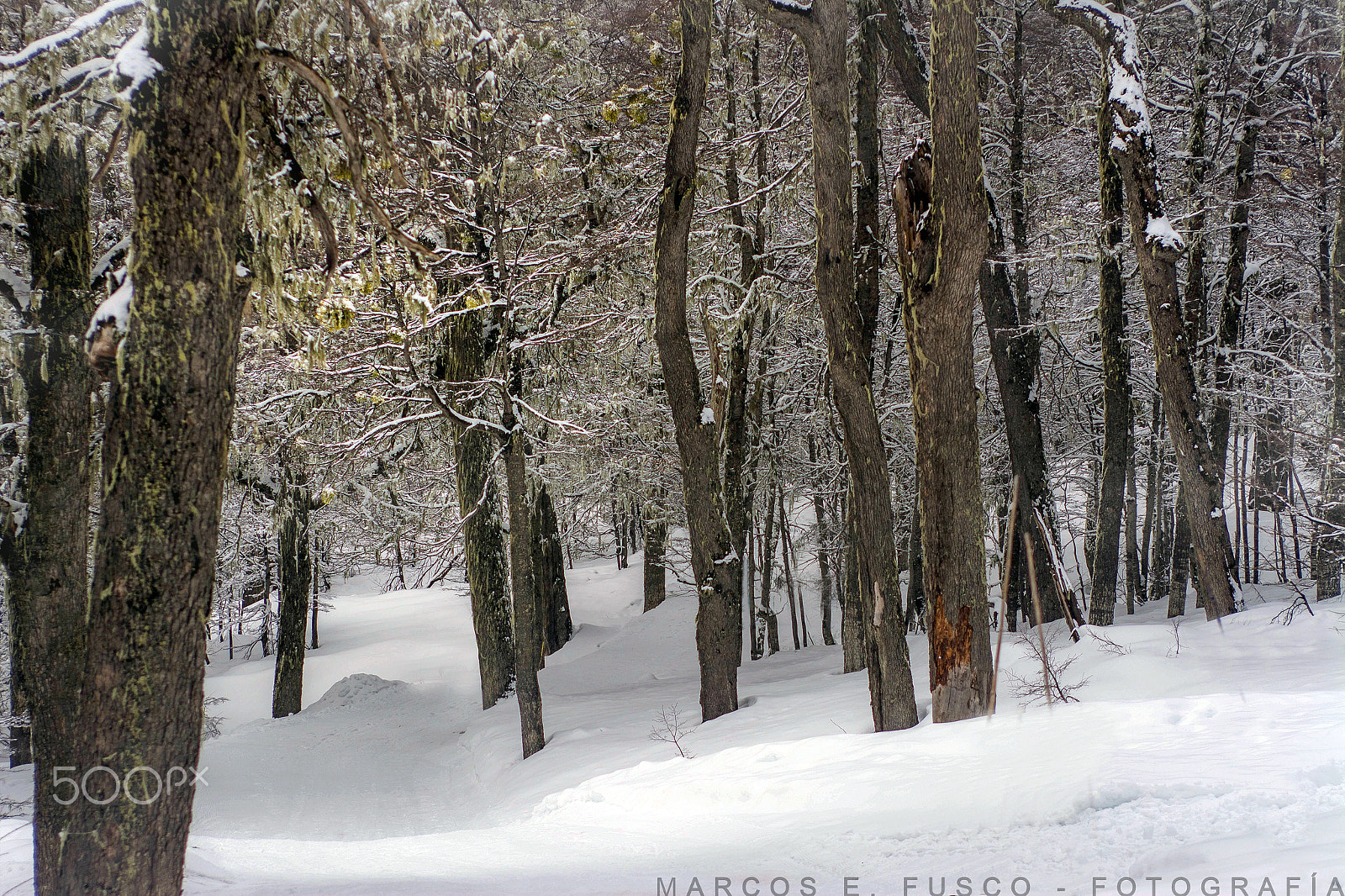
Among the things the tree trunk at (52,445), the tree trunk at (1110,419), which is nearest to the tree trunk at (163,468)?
the tree trunk at (52,445)

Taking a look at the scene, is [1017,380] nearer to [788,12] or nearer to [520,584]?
[788,12]

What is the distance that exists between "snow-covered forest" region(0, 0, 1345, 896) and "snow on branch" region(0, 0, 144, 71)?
4 cm

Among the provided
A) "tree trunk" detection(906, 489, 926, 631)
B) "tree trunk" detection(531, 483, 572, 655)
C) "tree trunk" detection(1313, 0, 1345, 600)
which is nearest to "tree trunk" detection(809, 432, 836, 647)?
"tree trunk" detection(906, 489, 926, 631)

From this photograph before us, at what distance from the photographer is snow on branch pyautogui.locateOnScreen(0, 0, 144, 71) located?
3922 millimetres

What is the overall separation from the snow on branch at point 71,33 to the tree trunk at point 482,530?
6.68 meters

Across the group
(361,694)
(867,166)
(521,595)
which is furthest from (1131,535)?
(361,694)

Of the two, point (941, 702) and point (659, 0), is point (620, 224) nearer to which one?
point (659, 0)

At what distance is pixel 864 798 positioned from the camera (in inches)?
165

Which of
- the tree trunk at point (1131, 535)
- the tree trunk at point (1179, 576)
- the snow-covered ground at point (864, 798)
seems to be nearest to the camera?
the snow-covered ground at point (864, 798)

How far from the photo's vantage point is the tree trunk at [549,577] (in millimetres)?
17672

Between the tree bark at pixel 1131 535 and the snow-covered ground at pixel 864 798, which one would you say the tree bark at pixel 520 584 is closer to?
the snow-covered ground at pixel 864 798

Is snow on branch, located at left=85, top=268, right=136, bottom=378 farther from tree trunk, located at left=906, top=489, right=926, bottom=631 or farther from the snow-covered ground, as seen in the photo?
tree trunk, located at left=906, top=489, right=926, bottom=631

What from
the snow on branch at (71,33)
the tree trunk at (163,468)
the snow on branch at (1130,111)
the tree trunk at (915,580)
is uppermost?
the snow on branch at (1130,111)

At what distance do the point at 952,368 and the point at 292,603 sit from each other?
526 inches
